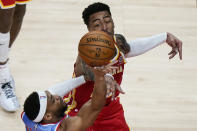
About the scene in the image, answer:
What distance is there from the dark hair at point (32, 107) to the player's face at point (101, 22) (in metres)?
0.47

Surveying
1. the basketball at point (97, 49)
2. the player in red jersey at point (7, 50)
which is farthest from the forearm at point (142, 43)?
the player in red jersey at point (7, 50)

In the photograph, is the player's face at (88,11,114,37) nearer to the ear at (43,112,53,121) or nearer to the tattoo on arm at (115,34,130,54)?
the tattoo on arm at (115,34,130,54)

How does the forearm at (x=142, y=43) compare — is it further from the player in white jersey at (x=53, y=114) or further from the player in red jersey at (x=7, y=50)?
the player in red jersey at (x=7, y=50)

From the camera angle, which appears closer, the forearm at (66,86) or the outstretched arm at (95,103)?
the outstretched arm at (95,103)

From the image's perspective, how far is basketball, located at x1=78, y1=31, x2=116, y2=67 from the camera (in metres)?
1.67

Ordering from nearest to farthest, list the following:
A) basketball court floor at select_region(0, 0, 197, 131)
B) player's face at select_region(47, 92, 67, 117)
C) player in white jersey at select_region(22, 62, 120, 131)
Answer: player in white jersey at select_region(22, 62, 120, 131)
player's face at select_region(47, 92, 67, 117)
basketball court floor at select_region(0, 0, 197, 131)

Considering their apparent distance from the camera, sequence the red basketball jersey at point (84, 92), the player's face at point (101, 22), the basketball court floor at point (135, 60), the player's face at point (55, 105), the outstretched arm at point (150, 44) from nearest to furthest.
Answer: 1. the player's face at point (55, 105)
2. the player's face at point (101, 22)
3. the red basketball jersey at point (84, 92)
4. the outstretched arm at point (150, 44)
5. the basketball court floor at point (135, 60)

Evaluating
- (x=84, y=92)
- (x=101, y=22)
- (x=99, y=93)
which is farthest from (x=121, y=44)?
(x=99, y=93)

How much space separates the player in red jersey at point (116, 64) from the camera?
199 centimetres

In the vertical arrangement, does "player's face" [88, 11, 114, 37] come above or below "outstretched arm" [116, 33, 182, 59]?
above

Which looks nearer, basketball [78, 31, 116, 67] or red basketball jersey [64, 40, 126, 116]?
basketball [78, 31, 116, 67]

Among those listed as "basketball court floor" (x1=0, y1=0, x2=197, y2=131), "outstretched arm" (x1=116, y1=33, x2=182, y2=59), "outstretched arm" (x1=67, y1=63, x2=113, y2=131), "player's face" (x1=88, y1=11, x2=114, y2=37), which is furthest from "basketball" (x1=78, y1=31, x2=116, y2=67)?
"basketball court floor" (x1=0, y1=0, x2=197, y2=131)

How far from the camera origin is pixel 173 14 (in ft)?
13.0

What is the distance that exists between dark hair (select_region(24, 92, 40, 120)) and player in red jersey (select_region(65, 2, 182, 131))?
1.09ft
